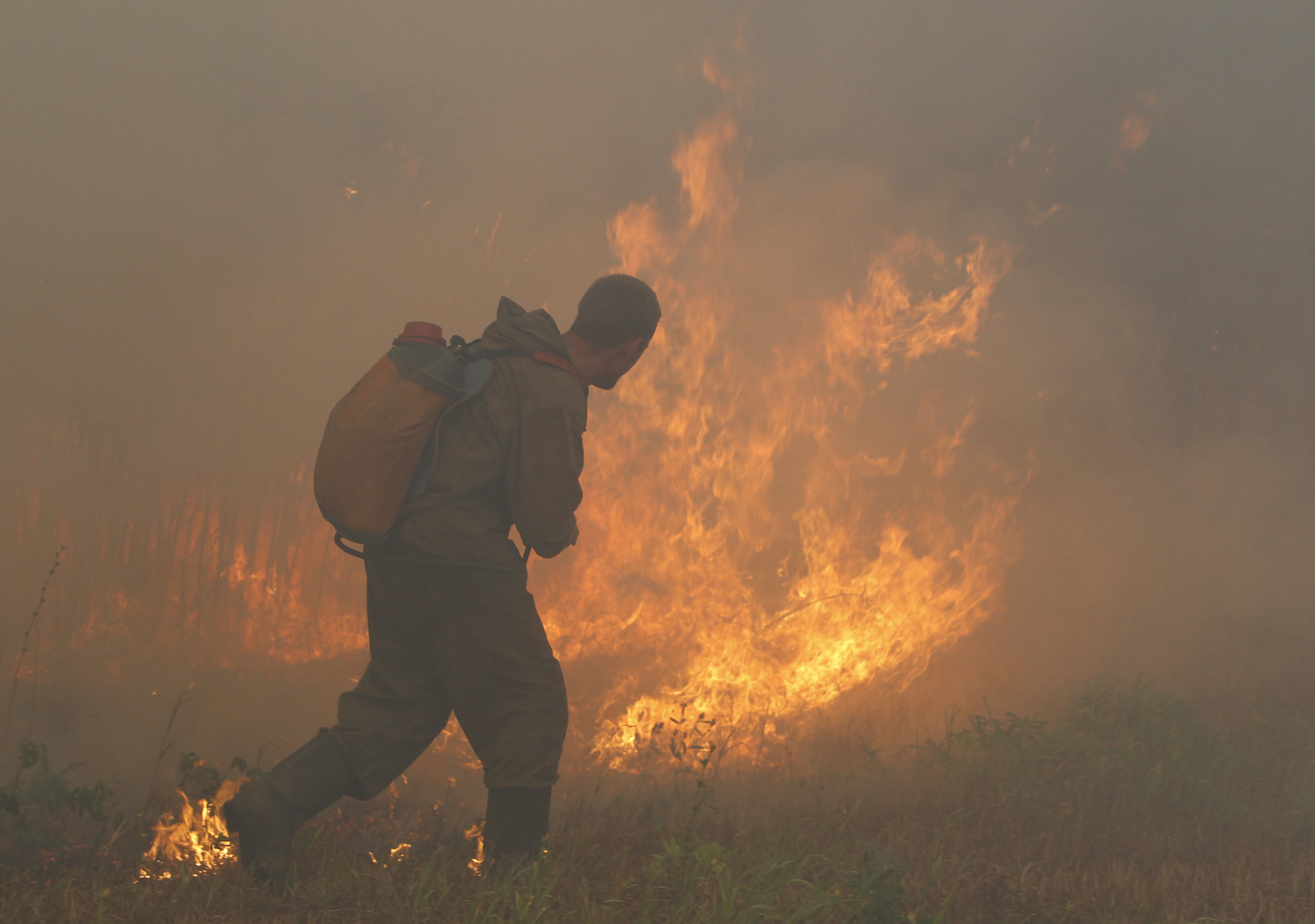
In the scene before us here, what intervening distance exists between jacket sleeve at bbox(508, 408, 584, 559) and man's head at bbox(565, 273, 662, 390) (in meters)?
0.25

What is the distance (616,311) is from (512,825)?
4.64 feet

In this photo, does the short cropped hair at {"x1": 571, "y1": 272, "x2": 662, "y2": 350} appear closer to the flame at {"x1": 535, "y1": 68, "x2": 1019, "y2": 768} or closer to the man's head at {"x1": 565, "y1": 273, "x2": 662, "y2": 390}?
the man's head at {"x1": 565, "y1": 273, "x2": 662, "y2": 390}

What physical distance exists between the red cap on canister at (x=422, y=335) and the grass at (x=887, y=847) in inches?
53.1

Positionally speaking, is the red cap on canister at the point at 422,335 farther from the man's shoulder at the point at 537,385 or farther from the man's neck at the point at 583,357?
the man's neck at the point at 583,357

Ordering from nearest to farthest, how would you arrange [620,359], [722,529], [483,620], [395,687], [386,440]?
1. [386,440]
2. [483,620]
3. [395,687]
4. [620,359]
5. [722,529]

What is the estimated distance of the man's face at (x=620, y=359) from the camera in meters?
2.75

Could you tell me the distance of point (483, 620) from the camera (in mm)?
2547

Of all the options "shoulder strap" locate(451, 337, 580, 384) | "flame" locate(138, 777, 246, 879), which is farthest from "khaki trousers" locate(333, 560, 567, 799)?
"shoulder strap" locate(451, 337, 580, 384)

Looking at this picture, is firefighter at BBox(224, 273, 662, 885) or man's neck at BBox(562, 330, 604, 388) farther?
man's neck at BBox(562, 330, 604, 388)

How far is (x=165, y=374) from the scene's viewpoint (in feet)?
Answer: 15.5

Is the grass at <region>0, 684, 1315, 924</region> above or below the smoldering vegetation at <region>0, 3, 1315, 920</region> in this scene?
below

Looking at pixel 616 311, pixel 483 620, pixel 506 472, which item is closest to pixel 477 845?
pixel 483 620

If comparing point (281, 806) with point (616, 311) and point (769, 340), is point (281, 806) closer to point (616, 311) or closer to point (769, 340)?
point (616, 311)

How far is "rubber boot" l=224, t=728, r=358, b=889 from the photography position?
2477 millimetres
